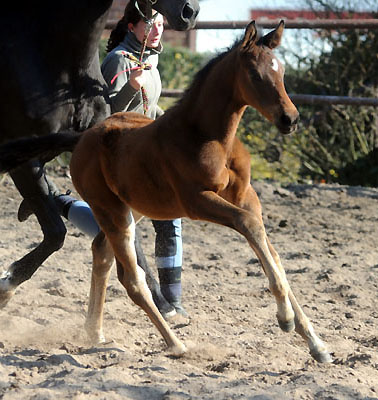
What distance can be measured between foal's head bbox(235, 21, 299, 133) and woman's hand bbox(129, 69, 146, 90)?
0.91 m

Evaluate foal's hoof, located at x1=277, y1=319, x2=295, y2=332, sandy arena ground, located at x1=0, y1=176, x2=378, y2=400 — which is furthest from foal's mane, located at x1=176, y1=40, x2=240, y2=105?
sandy arena ground, located at x1=0, y1=176, x2=378, y2=400

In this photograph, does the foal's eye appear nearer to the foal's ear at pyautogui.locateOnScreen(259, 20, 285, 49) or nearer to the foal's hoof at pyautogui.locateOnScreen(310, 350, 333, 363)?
the foal's ear at pyautogui.locateOnScreen(259, 20, 285, 49)

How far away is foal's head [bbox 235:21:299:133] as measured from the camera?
308 cm

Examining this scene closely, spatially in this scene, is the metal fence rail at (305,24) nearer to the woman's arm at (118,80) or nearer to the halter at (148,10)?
the woman's arm at (118,80)

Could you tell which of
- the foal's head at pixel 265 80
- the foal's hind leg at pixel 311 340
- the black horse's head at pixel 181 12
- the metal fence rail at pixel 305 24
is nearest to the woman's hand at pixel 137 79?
the black horse's head at pixel 181 12

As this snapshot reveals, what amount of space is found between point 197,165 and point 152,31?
1225 millimetres

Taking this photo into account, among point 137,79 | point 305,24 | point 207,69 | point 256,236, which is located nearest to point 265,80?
point 207,69

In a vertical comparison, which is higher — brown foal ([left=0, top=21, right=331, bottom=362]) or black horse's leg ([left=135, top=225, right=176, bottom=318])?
brown foal ([left=0, top=21, right=331, bottom=362])

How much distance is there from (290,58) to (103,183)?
527cm

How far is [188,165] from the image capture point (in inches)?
130

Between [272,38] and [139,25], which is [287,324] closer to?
[272,38]

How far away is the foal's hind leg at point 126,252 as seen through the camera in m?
3.64

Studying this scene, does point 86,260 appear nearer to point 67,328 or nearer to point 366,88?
point 67,328

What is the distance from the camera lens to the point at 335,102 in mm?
7137
